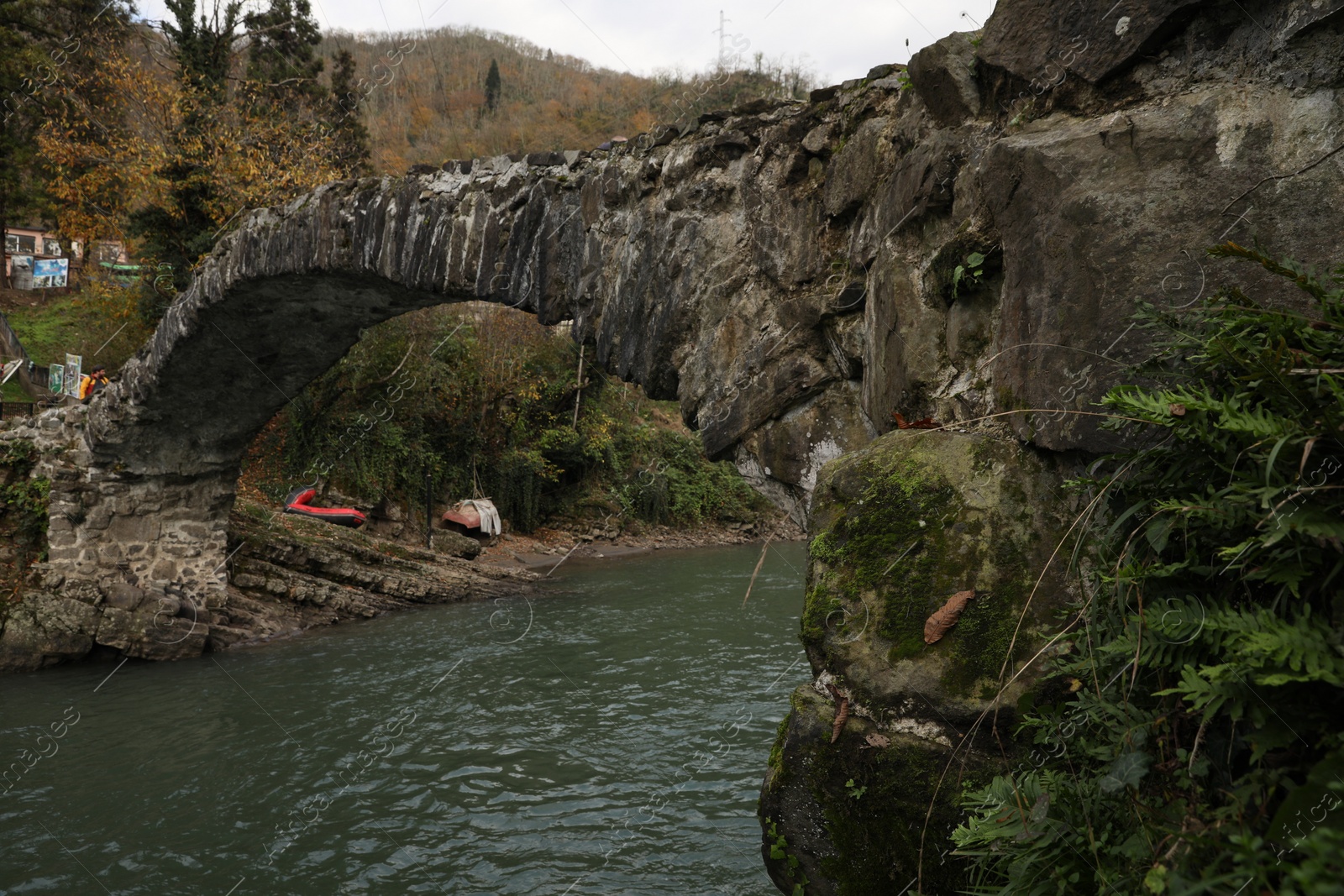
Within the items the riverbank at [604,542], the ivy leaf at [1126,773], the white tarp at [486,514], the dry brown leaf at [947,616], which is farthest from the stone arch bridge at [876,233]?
the riverbank at [604,542]

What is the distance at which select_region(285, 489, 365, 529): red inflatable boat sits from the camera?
1166 centimetres

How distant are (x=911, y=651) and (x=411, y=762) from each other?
4181 millimetres

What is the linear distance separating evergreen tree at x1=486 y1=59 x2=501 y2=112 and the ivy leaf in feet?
84.9

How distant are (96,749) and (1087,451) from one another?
651 centimetres

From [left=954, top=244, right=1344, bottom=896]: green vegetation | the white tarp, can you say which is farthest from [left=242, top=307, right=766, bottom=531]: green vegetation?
[left=954, top=244, right=1344, bottom=896]: green vegetation

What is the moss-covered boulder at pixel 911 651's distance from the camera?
6.28 ft

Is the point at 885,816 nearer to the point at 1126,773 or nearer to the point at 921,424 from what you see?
the point at 1126,773

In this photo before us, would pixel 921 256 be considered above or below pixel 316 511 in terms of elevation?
above

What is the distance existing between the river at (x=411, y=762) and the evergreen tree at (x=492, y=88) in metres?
19.8

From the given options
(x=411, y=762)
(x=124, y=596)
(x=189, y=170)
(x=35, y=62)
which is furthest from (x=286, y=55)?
(x=411, y=762)

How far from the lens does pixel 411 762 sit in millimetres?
5309

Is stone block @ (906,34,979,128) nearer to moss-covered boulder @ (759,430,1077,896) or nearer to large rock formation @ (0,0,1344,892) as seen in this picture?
large rock formation @ (0,0,1344,892)

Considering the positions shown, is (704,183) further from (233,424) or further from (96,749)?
(233,424)

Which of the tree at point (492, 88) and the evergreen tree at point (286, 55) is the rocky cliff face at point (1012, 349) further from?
the tree at point (492, 88)
